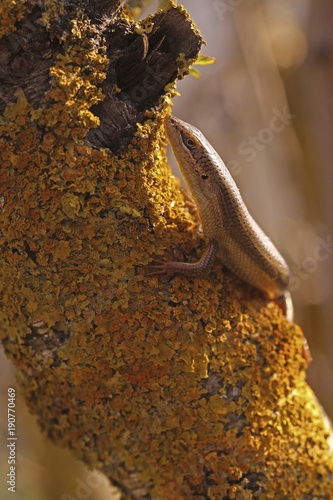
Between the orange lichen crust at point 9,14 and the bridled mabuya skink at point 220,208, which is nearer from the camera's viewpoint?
the orange lichen crust at point 9,14

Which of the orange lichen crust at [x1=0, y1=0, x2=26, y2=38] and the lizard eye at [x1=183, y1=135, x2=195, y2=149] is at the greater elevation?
the orange lichen crust at [x1=0, y1=0, x2=26, y2=38]

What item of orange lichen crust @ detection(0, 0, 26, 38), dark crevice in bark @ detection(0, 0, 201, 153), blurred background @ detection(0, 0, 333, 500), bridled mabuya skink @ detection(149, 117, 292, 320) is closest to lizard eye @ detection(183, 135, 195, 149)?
bridled mabuya skink @ detection(149, 117, 292, 320)

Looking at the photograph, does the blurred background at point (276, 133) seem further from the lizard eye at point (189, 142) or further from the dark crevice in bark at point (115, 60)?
the dark crevice in bark at point (115, 60)

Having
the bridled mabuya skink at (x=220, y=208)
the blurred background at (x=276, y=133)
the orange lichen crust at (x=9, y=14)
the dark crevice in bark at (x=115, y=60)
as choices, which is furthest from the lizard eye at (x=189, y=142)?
the blurred background at (x=276, y=133)

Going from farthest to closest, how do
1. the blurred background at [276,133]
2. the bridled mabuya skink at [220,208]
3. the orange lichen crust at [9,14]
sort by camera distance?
1. the blurred background at [276,133]
2. the bridled mabuya skink at [220,208]
3. the orange lichen crust at [9,14]

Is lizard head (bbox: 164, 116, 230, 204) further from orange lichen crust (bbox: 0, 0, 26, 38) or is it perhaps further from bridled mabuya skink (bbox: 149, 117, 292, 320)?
orange lichen crust (bbox: 0, 0, 26, 38)

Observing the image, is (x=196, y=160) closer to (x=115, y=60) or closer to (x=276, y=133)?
(x=115, y=60)

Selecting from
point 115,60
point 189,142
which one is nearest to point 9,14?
point 115,60
